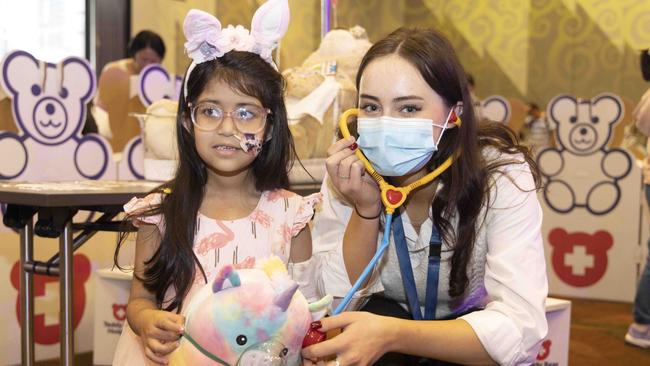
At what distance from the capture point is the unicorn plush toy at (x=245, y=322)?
108 cm

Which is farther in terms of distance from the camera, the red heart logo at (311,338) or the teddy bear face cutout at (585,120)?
the teddy bear face cutout at (585,120)

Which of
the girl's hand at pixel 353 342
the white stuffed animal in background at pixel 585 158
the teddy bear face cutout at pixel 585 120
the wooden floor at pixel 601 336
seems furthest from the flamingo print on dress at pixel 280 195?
the teddy bear face cutout at pixel 585 120

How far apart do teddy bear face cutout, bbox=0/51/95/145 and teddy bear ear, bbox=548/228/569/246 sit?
2.71 m

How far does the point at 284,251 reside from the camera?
A: 61.6 inches

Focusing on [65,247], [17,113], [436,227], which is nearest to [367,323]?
[436,227]

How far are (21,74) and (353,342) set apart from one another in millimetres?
1825

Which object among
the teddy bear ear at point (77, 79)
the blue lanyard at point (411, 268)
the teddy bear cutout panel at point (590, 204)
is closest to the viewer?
the blue lanyard at point (411, 268)

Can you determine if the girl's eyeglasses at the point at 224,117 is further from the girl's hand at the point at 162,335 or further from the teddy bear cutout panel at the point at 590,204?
the teddy bear cutout panel at the point at 590,204

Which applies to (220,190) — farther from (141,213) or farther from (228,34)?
(228,34)

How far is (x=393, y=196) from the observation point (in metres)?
1.34

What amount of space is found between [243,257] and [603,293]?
3315 mm

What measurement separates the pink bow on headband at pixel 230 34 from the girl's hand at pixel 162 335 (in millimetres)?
536

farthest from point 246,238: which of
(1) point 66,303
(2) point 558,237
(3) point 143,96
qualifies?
(2) point 558,237

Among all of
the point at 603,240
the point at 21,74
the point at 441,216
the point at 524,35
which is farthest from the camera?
the point at 524,35
